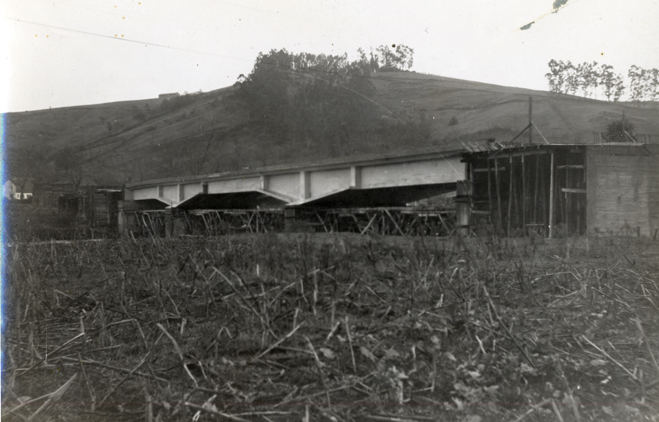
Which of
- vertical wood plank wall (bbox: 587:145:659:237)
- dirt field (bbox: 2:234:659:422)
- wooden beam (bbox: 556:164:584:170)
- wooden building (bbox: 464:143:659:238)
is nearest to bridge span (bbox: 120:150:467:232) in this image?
wooden building (bbox: 464:143:659:238)

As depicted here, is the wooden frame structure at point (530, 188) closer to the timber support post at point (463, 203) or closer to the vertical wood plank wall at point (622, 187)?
the timber support post at point (463, 203)

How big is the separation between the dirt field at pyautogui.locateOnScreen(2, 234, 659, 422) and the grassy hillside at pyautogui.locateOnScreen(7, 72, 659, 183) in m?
35.9

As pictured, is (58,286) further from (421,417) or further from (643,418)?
(643,418)

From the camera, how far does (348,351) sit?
398 cm

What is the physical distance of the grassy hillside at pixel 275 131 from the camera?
50.5 metres

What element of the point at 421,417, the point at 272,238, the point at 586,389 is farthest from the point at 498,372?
the point at 272,238

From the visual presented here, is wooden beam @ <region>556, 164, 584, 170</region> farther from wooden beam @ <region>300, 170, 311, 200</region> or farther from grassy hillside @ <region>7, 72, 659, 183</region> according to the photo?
grassy hillside @ <region>7, 72, 659, 183</region>

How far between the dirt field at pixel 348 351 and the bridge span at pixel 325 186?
819cm

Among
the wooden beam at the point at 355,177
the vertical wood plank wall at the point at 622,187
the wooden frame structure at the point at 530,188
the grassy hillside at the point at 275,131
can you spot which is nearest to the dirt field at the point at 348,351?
the wooden frame structure at the point at 530,188

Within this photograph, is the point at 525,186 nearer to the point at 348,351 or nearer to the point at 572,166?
the point at 572,166

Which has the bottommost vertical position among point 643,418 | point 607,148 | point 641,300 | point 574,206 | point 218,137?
point 643,418

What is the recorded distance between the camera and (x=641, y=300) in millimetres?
5941

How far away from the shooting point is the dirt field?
340 cm

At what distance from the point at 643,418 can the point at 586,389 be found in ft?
1.30
